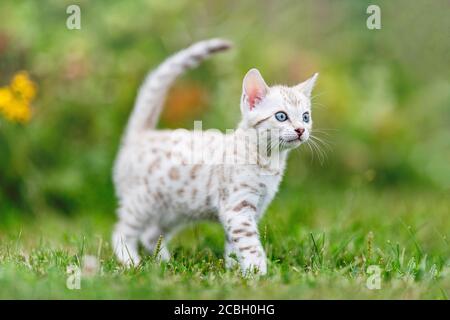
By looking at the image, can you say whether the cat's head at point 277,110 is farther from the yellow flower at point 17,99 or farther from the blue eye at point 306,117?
the yellow flower at point 17,99

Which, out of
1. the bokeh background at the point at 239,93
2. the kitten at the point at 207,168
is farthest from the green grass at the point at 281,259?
the kitten at the point at 207,168

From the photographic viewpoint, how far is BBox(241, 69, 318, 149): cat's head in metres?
2.77

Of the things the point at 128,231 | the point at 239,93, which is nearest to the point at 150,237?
the point at 128,231

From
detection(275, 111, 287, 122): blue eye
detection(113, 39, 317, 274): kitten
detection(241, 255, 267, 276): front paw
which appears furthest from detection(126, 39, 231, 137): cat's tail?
detection(241, 255, 267, 276): front paw

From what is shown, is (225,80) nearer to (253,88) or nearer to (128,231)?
(128,231)

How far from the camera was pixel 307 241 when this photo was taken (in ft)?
10.1

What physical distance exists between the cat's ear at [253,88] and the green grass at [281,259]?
25.8 inches

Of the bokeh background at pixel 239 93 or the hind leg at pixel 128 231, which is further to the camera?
the bokeh background at pixel 239 93

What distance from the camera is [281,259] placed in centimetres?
293

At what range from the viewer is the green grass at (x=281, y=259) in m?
2.33

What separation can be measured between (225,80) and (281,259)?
2.25 meters
